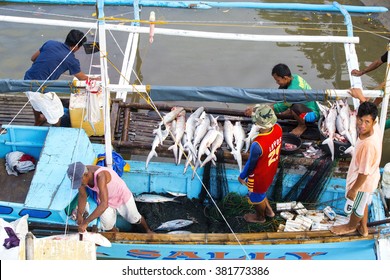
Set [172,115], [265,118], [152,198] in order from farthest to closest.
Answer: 1. [172,115]
2. [152,198]
3. [265,118]

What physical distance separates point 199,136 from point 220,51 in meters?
4.98

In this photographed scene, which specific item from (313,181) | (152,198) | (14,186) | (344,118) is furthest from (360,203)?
(14,186)

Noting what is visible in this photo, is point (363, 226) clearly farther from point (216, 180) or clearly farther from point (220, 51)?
point (220, 51)

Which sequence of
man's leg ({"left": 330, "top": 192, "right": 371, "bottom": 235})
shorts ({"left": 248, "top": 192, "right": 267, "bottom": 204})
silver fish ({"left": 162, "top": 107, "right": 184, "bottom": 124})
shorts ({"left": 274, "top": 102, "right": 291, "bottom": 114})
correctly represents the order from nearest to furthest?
1. man's leg ({"left": 330, "top": 192, "right": 371, "bottom": 235})
2. shorts ({"left": 248, "top": 192, "right": 267, "bottom": 204})
3. silver fish ({"left": 162, "top": 107, "right": 184, "bottom": 124})
4. shorts ({"left": 274, "top": 102, "right": 291, "bottom": 114})

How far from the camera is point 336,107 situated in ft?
21.3

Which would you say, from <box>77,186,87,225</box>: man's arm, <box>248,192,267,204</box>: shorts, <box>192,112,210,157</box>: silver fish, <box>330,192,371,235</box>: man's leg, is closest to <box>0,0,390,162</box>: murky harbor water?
<box>192,112,210,157</box>: silver fish

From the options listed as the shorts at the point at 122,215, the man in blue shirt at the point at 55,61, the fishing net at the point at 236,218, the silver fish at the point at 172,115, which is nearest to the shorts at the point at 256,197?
the fishing net at the point at 236,218

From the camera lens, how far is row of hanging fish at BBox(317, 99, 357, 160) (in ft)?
19.9

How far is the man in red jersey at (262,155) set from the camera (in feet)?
16.4

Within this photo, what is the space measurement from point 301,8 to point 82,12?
18.6ft

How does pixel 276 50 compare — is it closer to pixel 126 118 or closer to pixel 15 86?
pixel 126 118

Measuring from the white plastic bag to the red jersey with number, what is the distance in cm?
261

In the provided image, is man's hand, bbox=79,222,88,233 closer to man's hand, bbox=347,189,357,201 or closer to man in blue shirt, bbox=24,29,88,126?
man in blue shirt, bbox=24,29,88,126

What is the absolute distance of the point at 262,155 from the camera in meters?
5.11
